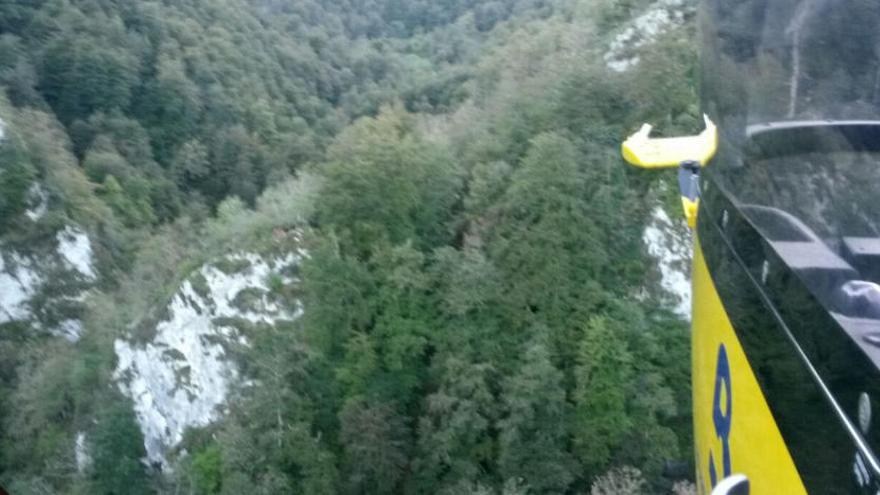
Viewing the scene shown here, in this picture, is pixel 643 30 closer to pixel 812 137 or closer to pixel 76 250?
pixel 76 250

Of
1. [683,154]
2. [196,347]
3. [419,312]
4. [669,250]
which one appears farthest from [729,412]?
[196,347]

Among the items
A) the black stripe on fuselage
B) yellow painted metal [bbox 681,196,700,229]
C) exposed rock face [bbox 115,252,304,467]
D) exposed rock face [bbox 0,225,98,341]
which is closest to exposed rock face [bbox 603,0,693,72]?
exposed rock face [bbox 115,252,304,467]

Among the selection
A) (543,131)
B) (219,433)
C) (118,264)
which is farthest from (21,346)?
(543,131)

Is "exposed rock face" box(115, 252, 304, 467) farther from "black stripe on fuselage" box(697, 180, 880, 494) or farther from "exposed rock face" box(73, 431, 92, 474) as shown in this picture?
"black stripe on fuselage" box(697, 180, 880, 494)

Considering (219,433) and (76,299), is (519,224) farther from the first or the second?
(76,299)

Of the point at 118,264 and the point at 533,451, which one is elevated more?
the point at 533,451

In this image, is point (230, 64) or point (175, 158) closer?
point (175, 158)
